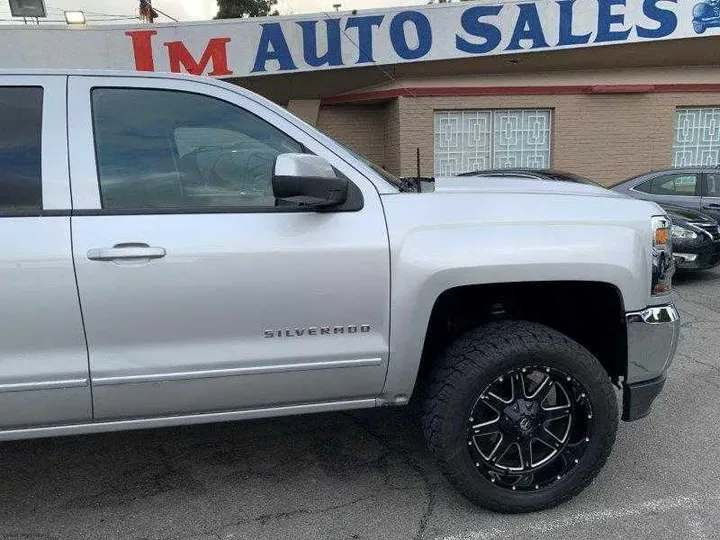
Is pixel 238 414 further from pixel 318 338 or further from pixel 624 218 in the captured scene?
pixel 624 218

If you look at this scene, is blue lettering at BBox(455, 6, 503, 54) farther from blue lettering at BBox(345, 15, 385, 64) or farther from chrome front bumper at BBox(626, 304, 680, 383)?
chrome front bumper at BBox(626, 304, 680, 383)

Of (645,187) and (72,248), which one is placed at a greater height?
(72,248)

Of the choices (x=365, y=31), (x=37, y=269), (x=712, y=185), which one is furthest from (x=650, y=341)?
(x=365, y=31)

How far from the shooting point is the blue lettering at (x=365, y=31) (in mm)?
11402

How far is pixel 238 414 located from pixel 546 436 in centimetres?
140

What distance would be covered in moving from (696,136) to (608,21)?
166 inches

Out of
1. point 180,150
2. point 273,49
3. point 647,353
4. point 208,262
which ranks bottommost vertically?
point 647,353

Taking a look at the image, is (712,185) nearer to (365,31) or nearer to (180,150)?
(365,31)

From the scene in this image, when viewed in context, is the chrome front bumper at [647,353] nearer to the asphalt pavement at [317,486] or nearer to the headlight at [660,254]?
the headlight at [660,254]

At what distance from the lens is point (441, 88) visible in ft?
41.0

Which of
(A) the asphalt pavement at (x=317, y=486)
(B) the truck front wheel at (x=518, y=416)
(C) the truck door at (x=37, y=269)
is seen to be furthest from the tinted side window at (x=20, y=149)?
(B) the truck front wheel at (x=518, y=416)

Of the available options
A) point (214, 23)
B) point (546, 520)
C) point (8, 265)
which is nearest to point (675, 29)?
point (214, 23)

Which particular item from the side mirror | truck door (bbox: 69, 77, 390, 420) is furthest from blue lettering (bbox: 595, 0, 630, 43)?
the side mirror

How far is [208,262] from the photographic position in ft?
7.31
